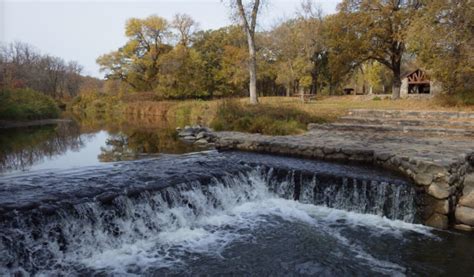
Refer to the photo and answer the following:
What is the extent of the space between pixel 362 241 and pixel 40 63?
185ft

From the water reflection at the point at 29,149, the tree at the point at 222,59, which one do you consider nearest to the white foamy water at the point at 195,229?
the water reflection at the point at 29,149

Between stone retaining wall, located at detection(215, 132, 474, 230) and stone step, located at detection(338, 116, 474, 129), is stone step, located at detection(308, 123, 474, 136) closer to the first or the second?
stone step, located at detection(338, 116, 474, 129)

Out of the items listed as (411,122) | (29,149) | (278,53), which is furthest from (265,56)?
(29,149)

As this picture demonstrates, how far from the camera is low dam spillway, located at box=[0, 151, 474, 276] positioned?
450 centimetres

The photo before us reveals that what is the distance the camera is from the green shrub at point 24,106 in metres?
18.5

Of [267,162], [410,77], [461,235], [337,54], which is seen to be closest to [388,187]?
[461,235]

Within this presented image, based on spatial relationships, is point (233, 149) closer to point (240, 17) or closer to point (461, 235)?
point (461, 235)

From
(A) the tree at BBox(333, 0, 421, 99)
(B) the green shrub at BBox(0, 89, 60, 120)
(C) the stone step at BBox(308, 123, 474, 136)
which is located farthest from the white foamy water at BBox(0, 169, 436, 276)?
(A) the tree at BBox(333, 0, 421, 99)

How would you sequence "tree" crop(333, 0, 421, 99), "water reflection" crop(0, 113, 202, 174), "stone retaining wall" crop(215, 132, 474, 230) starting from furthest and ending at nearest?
1. "tree" crop(333, 0, 421, 99)
2. "water reflection" crop(0, 113, 202, 174)
3. "stone retaining wall" crop(215, 132, 474, 230)

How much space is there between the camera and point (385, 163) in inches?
311

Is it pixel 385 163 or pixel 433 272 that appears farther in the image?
pixel 385 163

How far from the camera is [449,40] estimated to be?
13.9 meters

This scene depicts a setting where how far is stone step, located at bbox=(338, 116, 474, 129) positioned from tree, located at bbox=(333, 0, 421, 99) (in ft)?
37.7

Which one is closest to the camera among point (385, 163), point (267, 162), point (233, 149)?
point (385, 163)
